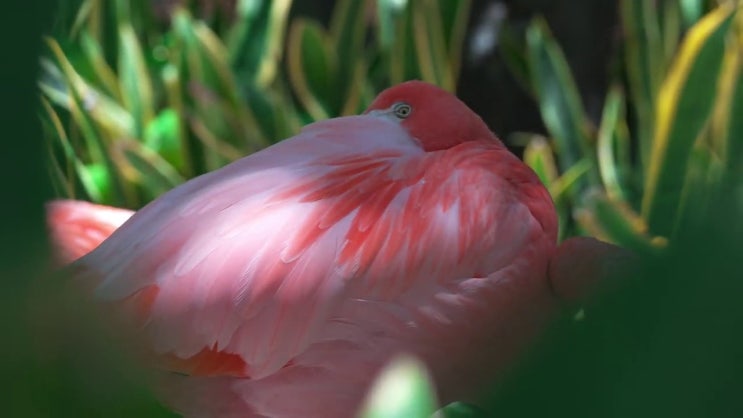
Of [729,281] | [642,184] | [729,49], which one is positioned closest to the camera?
[729,281]

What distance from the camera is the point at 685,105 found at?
981 millimetres

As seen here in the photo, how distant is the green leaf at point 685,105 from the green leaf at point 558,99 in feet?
0.89

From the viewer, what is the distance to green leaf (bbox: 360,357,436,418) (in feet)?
0.34

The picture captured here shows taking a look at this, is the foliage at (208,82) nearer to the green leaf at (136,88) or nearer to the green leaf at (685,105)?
the green leaf at (136,88)

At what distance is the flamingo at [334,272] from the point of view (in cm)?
45

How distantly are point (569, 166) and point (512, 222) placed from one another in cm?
83

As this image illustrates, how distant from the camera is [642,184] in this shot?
124cm

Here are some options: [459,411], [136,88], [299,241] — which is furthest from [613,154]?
[459,411]

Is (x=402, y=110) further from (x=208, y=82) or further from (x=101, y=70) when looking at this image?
(x=101, y=70)

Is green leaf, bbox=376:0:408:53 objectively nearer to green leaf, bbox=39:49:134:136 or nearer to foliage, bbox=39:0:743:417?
foliage, bbox=39:0:743:417

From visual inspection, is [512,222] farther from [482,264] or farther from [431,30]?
[431,30]

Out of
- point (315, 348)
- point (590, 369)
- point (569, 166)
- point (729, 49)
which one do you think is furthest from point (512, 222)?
point (569, 166)

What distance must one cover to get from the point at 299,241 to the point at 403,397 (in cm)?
37

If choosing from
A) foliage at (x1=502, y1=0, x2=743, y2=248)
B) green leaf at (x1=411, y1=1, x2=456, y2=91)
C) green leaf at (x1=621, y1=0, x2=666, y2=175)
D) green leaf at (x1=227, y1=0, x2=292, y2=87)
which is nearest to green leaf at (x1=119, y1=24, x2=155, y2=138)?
green leaf at (x1=227, y1=0, x2=292, y2=87)
